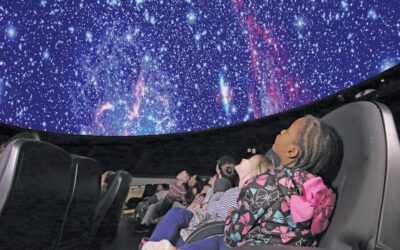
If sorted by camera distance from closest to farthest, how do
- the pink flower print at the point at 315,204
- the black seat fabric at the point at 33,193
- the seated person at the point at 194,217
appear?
1. the pink flower print at the point at 315,204
2. the black seat fabric at the point at 33,193
3. the seated person at the point at 194,217

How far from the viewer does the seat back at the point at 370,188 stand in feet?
2.02

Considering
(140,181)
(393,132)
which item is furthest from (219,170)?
(140,181)

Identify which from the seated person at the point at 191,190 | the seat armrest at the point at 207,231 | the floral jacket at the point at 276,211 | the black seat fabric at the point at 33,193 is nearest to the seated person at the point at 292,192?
the floral jacket at the point at 276,211

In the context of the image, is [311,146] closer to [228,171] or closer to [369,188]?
[369,188]

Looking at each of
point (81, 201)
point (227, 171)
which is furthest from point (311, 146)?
point (227, 171)

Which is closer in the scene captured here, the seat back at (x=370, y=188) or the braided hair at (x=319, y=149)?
the seat back at (x=370, y=188)

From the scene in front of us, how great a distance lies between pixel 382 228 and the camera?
61cm

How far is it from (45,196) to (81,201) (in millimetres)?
285

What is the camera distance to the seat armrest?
1425mm

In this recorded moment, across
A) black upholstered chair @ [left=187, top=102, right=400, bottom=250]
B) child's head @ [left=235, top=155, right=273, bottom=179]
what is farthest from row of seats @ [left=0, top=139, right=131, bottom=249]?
black upholstered chair @ [left=187, top=102, right=400, bottom=250]

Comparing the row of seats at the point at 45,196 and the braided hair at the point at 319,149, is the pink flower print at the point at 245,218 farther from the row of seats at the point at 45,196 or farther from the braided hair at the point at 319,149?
the row of seats at the point at 45,196

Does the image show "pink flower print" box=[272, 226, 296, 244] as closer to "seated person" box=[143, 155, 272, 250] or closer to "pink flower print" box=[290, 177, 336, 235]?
"pink flower print" box=[290, 177, 336, 235]

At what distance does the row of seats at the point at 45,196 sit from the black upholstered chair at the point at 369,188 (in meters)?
0.90

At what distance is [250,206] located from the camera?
949mm
